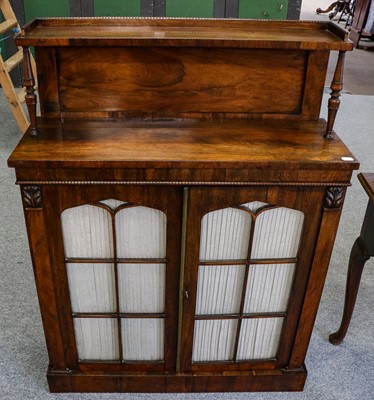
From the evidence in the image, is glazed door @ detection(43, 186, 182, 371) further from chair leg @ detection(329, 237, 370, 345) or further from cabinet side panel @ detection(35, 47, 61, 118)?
chair leg @ detection(329, 237, 370, 345)

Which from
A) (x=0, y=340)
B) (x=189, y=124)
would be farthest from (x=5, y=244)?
(x=189, y=124)

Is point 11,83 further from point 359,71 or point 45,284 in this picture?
point 359,71

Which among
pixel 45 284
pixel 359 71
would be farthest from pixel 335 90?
pixel 359 71

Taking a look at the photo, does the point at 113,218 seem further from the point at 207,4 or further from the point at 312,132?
the point at 207,4

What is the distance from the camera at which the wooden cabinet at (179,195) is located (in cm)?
132

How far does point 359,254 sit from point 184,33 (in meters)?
1.00

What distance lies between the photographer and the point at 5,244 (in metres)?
2.50

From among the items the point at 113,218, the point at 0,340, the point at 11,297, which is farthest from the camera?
the point at 11,297

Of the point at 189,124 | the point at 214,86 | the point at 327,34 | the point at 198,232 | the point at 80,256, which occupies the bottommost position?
the point at 80,256

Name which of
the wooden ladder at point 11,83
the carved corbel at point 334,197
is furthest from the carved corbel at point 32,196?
the wooden ladder at point 11,83

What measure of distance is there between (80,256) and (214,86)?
66 centimetres

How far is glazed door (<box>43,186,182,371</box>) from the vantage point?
1.36 metres

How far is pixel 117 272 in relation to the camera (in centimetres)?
149

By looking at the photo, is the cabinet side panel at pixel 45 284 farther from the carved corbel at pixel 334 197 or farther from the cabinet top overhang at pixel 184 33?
the carved corbel at pixel 334 197
